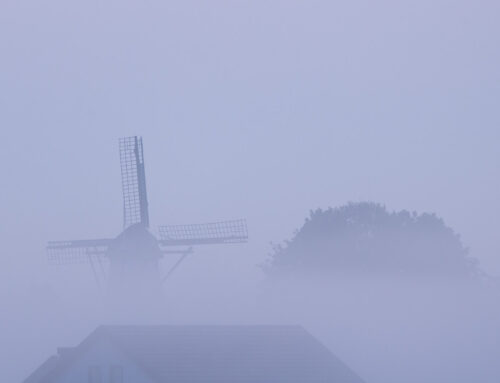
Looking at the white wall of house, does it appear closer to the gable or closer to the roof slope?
the gable

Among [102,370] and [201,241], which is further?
[201,241]

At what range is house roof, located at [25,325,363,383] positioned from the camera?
4138 cm

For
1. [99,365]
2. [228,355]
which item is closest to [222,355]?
[228,355]

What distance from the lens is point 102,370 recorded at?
4084 cm

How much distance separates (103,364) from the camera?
4091cm

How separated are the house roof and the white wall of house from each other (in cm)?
22

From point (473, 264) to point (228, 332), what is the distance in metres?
28.9

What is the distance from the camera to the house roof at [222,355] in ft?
136

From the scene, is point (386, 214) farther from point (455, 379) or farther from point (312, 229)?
point (455, 379)

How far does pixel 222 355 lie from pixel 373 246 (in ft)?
90.9

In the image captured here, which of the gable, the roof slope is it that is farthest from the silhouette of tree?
the gable

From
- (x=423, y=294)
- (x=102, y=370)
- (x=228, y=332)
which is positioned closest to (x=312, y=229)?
(x=423, y=294)

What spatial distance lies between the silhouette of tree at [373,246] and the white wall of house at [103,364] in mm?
28694

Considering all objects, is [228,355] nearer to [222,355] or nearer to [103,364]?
[222,355]
